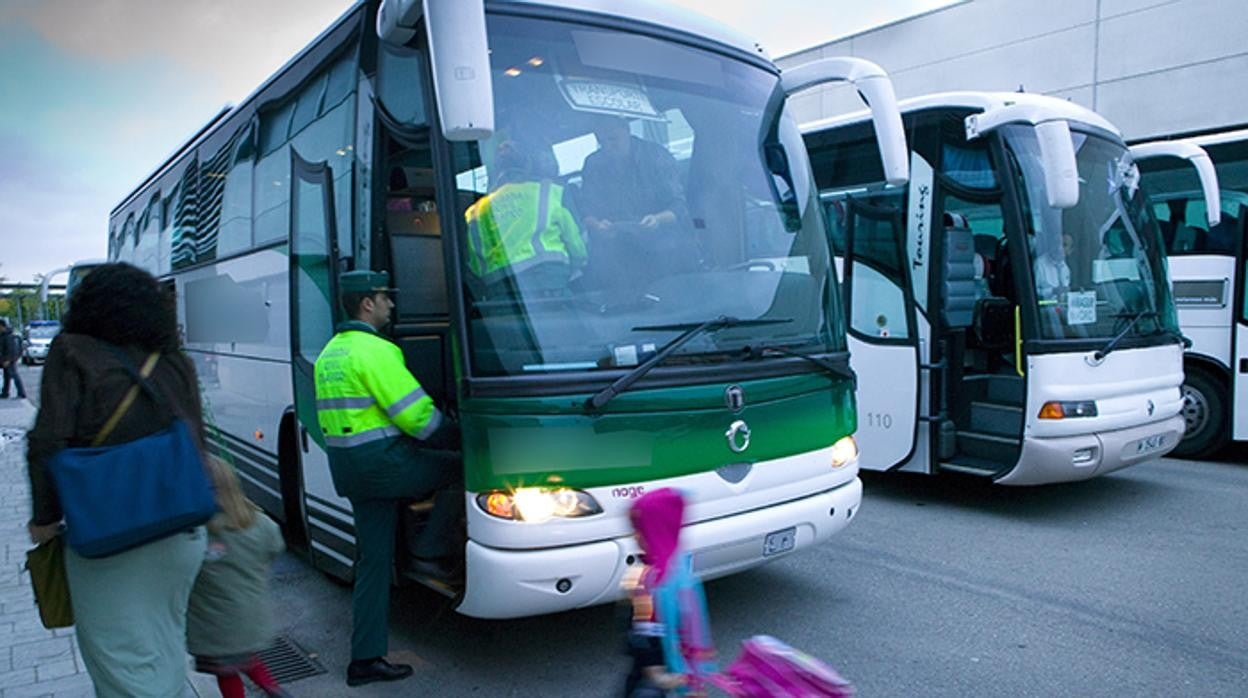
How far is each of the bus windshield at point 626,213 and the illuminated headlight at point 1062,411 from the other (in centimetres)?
234

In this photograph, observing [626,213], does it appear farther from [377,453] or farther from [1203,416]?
[1203,416]

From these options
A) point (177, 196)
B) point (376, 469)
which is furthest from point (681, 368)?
point (177, 196)

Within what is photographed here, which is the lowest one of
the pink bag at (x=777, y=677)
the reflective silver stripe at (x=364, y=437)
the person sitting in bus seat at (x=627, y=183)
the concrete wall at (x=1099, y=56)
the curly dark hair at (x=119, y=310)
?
the pink bag at (x=777, y=677)

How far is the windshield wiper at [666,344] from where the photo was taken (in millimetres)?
3729

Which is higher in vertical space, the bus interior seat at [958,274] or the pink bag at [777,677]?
the bus interior seat at [958,274]

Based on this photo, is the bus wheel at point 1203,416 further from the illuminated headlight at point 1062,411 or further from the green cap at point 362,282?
the green cap at point 362,282

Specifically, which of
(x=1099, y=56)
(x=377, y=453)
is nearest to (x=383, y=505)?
(x=377, y=453)

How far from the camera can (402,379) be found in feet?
12.8

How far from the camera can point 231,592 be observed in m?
3.35

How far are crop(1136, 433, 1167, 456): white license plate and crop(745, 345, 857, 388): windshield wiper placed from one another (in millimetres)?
3166

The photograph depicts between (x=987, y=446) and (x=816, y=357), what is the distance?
293 cm

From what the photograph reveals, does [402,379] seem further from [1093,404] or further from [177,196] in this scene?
[177,196]

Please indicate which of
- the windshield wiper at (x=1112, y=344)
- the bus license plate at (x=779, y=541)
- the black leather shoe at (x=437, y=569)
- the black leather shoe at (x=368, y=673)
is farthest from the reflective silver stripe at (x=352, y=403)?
the windshield wiper at (x=1112, y=344)

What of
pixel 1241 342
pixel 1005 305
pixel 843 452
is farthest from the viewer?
pixel 1241 342
